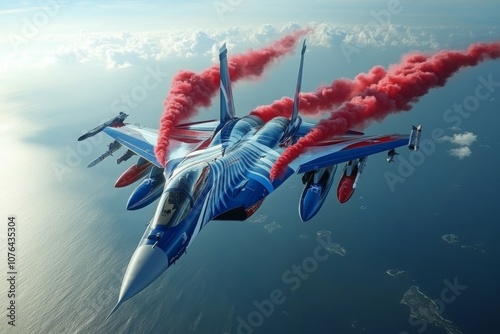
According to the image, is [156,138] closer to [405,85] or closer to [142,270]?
[142,270]

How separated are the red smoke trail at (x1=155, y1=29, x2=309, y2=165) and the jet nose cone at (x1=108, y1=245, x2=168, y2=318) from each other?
39.3 ft

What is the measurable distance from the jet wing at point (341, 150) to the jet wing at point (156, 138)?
1011cm

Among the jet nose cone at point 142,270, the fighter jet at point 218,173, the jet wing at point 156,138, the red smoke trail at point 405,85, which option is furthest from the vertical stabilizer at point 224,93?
the jet nose cone at point 142,270

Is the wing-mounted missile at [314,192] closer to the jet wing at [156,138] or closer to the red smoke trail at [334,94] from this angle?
the jet wing at [156,138]

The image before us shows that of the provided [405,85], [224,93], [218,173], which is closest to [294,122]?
[224,93]

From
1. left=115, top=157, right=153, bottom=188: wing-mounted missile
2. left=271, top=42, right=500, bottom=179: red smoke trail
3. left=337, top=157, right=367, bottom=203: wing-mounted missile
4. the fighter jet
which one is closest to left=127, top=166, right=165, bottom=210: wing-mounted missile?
the fighter jet

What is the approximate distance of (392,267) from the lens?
8550 cm

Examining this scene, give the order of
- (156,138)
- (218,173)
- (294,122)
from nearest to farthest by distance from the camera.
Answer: (218,173)
(156,138)
(294,122)

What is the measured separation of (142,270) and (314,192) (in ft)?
50.8

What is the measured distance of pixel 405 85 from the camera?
37312 mm

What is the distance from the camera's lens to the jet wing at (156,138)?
28.5 m

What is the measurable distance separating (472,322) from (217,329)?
61.0m

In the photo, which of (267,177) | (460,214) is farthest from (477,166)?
(267,177)

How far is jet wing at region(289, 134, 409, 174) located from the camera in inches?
1039
